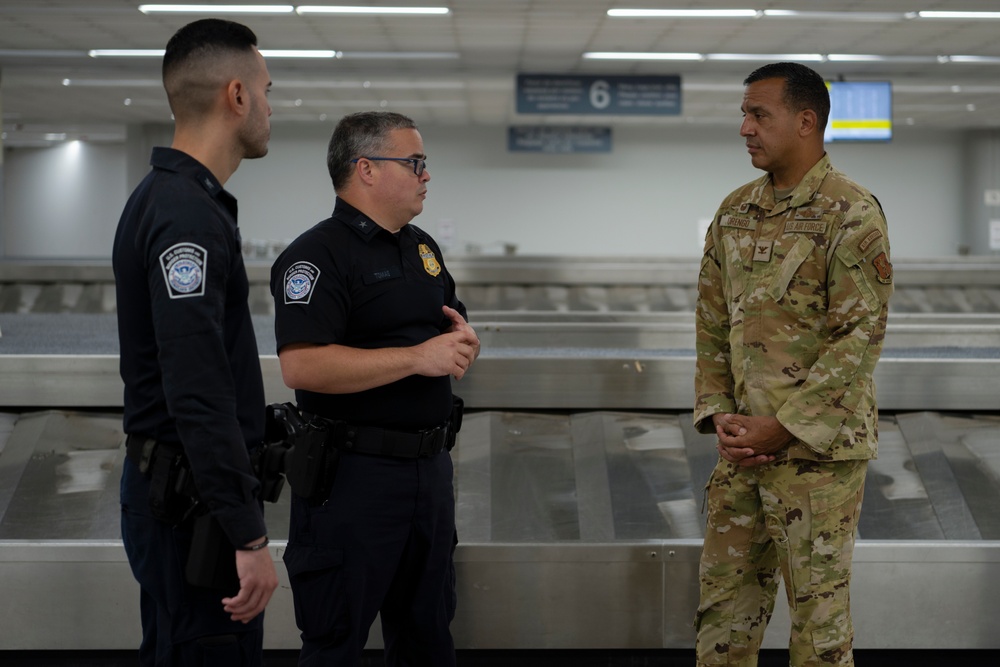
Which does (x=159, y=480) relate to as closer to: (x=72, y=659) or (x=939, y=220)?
A: (x=72, y=659)

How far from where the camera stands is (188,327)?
5.29 feet

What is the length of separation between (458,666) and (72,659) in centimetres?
122

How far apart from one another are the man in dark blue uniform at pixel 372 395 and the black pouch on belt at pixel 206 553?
1.74 feet

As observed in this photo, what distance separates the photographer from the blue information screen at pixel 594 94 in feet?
50.5

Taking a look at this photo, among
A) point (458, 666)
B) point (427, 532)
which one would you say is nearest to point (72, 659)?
point (458, 666)

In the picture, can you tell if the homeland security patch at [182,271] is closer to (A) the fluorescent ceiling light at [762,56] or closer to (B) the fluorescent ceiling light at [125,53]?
(A) the fluorescent ceiling light at [762,56]

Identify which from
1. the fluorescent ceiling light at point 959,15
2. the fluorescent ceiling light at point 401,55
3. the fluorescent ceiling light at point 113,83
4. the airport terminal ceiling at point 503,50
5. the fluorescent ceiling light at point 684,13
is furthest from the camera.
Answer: the fluorescent ceiling light at point 113,83

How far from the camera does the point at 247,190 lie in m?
23.4

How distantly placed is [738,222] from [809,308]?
0.94ft

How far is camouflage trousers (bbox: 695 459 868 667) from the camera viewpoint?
2.28m

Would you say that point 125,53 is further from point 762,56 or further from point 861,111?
point 861,111

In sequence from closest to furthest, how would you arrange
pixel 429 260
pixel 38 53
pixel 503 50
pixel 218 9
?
1. pixel 429 260
2. pixel 218 9
3. pixel 503 50
4. pixel 38 53

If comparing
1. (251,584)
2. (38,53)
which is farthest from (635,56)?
(251,584)

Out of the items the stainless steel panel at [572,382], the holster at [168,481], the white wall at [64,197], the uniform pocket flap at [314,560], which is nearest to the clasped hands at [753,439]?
the uniform pocket flap at [314,560]
